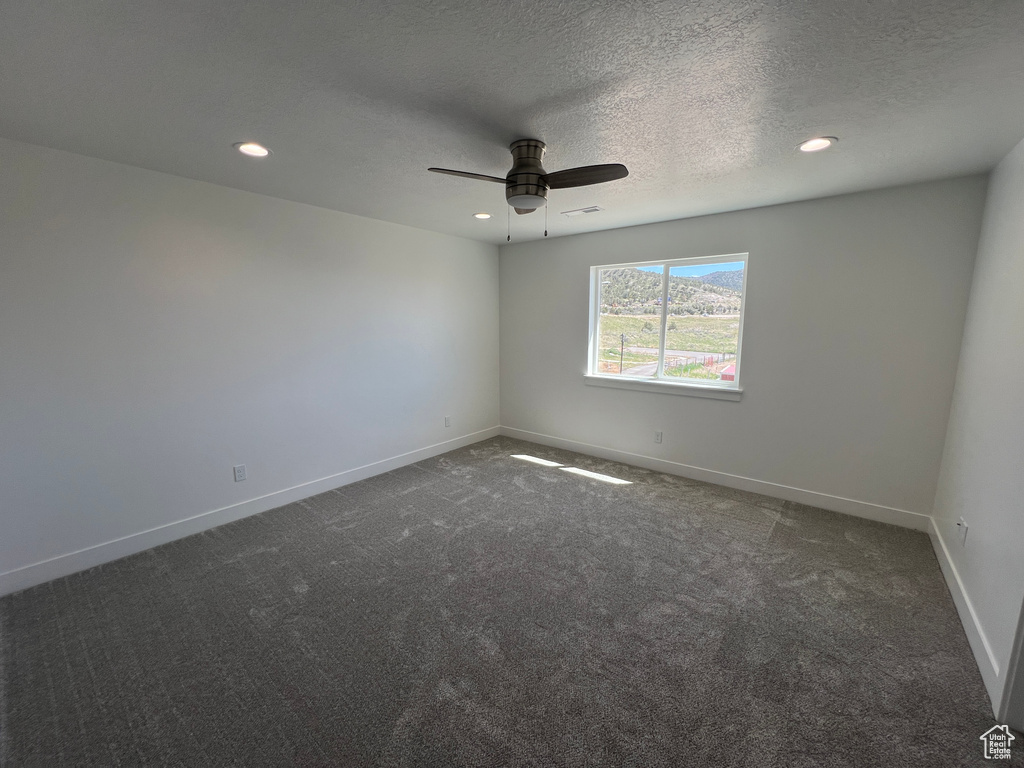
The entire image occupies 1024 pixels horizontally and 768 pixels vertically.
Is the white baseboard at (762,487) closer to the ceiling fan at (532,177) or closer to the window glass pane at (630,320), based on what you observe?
the window glass pane at (630,320)

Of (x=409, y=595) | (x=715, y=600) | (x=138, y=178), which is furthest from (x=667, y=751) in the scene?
(x=138, y=178)

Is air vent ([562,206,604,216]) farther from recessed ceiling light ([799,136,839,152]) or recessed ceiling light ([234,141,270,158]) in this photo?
recessed ceiling light ([234,141,270,158])

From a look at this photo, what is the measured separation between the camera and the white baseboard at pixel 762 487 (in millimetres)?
A: 2949

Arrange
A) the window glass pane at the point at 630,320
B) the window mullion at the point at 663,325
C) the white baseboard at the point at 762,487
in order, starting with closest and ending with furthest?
the white baseboard at the point at 762,487 → the window mullion at the point at 663,325 → the window glass pane at the point at 630,320

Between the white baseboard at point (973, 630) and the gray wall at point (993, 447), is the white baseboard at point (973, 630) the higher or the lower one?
the lower one

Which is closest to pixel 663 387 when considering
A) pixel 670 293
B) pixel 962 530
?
pixel 670 293

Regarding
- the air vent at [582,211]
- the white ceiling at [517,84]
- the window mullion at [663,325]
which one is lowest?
the window mullion at [663,325]

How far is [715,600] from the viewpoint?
219 cm

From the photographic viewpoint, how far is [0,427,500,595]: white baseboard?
7.47ft

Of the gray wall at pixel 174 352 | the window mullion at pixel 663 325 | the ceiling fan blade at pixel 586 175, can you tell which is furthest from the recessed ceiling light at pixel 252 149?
the window mullion at pixel 663 325

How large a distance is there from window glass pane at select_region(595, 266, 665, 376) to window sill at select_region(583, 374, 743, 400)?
0.53 ft

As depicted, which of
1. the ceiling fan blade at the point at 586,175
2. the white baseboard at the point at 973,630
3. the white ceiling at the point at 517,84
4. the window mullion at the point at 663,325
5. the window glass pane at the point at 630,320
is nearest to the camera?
the white ceiling at the point at 517,84

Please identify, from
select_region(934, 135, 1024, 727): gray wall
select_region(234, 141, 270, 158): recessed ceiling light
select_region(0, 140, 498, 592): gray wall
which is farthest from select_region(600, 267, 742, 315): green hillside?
select_region(234, 141, 270, 158): recessed ceiling light

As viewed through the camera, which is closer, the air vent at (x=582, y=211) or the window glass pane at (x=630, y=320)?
the air vent at (x=582, y=211)
